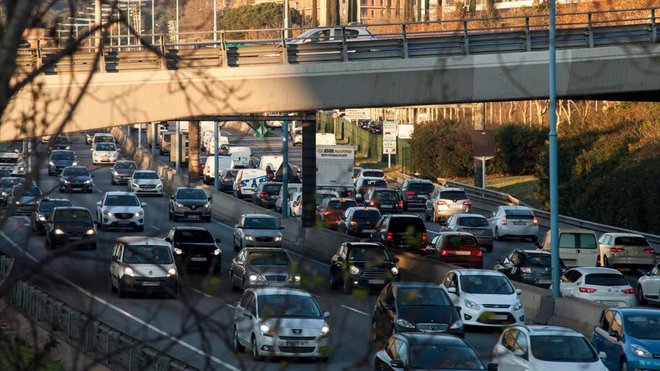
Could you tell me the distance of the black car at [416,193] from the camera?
6788cm

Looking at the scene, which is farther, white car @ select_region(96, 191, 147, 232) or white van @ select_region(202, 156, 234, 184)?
white van @ select_region(202, 156, 234, 184)

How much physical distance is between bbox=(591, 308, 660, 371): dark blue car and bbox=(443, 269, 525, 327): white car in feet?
15.3

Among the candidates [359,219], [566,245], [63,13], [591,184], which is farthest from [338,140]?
[63,13]

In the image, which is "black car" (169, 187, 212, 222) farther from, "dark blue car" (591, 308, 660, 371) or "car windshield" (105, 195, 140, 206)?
"dark blue car" (591, 308, 660, 371)

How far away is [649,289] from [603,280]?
113 inches

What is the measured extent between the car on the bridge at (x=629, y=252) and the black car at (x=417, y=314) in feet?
60.9

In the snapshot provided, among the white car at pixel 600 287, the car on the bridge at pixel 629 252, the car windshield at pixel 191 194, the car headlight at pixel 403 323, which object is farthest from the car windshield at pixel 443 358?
the car windshield at pixel 191 194

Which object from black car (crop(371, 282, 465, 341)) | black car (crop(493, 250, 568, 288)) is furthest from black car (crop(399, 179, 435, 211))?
black car (crop(371, 282, 465, 341))

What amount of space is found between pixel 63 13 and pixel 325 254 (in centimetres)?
4140

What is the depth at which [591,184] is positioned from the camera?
64375mm

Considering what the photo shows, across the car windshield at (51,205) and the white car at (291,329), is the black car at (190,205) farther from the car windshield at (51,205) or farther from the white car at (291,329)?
the white car at (291,329)

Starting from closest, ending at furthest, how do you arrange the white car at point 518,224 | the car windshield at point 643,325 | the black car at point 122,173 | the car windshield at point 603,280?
1. the car windshield at point 643,325
2. the car windshield at point 603,280
3. the white car at point 518,224
4. the black car at point 122,173

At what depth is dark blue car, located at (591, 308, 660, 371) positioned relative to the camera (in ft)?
71.2

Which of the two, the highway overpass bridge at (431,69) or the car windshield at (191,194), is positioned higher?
the highway overpass bridge at (431,69)
